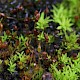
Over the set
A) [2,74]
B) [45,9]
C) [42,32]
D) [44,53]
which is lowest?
[2,74]

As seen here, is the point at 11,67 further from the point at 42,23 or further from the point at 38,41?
the point at 42,23

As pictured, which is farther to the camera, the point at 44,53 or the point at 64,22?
the point at 64,22

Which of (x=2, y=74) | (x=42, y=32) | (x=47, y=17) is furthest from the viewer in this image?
(x=47, y=17)

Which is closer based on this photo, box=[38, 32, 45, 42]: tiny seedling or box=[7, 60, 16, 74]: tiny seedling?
box=[7, 60, 16, 74]: tiny seedling

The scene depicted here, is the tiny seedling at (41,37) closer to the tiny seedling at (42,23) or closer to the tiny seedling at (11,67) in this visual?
the tiny seedling at (42,23)

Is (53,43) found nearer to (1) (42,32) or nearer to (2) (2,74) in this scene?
(1) (42,32)

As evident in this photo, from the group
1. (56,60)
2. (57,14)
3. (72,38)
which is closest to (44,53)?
(56,60)

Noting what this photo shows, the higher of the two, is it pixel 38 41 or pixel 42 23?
pixel 42 23

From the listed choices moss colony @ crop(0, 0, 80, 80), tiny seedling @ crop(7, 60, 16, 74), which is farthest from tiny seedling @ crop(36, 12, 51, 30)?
tiny seedling @ crop(7, 60, 16, 74)

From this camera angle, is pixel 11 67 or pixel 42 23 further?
pixel 42 23

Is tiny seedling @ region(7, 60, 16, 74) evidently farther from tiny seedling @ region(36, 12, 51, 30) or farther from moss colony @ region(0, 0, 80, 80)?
tiny seedling @ region(36, 12, 51, 30)

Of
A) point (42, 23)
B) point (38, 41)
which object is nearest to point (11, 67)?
point (38, 41)
